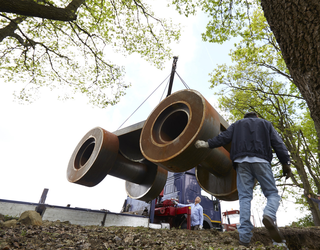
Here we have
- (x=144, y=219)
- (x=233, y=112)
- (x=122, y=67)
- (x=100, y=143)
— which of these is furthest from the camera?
(x=233, y=112)

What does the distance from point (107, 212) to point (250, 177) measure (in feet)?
13.2

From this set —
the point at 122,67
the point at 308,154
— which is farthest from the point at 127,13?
the point at 308,154

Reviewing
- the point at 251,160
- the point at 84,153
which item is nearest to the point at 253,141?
the point at 251,160

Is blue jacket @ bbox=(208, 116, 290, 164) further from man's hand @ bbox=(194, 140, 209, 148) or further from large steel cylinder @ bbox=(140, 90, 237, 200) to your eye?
large steel cylinder @ bbox=(140, 90, 237, 200)

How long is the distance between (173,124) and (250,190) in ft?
5.48

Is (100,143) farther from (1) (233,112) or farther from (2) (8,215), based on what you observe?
(1) (233,112)

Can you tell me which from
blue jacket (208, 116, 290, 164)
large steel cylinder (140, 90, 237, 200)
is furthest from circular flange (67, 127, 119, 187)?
blue jacket (208, 116, 290, 164)

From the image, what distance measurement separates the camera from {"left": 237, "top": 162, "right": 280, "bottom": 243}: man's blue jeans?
2402 millimetres

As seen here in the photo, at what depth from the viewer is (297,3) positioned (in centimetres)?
177

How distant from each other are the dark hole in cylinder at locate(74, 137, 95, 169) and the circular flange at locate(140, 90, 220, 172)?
218 centimetres

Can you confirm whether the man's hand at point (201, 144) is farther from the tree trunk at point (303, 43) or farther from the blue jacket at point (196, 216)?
the blue jacket at point (196, 216)

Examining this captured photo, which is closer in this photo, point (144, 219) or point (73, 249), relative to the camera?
point (73, 249)

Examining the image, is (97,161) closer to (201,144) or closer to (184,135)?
(184,135)

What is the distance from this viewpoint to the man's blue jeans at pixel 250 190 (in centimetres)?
240
